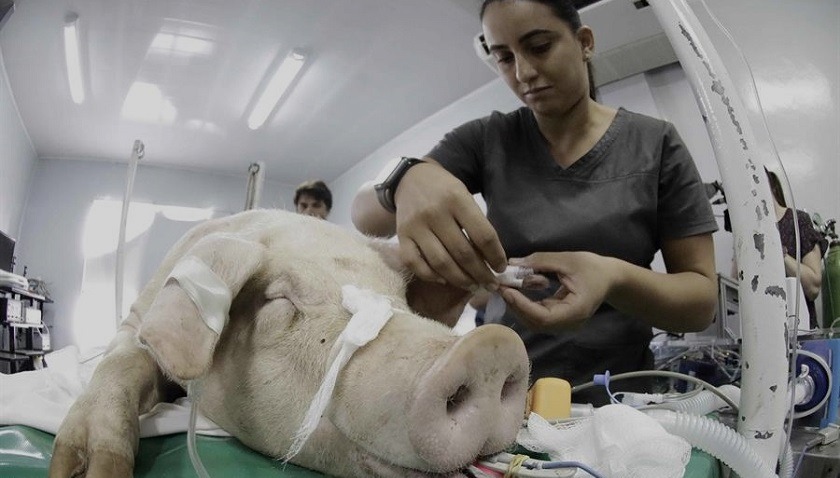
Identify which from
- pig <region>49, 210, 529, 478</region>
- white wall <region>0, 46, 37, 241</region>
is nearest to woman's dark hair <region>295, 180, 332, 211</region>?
pig <region>49, 210, 529, 478</region>

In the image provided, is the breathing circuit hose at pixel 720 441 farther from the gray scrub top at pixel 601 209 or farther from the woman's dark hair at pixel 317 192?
the woman's dark hair at pixel 317 192

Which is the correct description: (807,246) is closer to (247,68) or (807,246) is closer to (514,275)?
(514,275)

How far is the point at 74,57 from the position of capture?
4.30 metres

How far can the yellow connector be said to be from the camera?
22.0 inches

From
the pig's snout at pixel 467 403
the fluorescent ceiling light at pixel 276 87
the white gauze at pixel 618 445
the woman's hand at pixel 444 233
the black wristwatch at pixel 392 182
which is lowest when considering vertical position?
the white gauze at pixel 618 445

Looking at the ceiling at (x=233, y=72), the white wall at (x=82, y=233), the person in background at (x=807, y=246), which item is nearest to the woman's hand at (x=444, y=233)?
the person in background at (x=807, y=246)

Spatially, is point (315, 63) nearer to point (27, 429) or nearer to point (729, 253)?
point (729, 253)

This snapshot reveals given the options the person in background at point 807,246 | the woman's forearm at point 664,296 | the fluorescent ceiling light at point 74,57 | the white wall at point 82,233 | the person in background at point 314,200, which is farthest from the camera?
the white wall at point 82,233

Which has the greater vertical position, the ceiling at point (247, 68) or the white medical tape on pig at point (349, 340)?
the ceiling at point (247, 68)

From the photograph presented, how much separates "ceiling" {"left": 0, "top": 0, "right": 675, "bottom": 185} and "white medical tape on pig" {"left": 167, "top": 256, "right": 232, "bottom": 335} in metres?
2.75

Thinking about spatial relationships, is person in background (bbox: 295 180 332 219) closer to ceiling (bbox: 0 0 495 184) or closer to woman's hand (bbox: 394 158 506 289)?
ceiling (bbox: 0 0 495 184)

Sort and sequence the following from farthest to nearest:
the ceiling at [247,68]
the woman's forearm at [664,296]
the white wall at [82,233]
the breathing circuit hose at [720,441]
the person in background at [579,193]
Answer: the white wall at [82,233], the ceiling at [247,68], the person in background at [579,193], the woman's forearm at [664,296], the breathing circuit hose at [720,441]

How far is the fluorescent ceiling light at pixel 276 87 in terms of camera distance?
4324 mm

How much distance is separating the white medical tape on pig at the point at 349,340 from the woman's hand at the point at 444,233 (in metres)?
0.13
